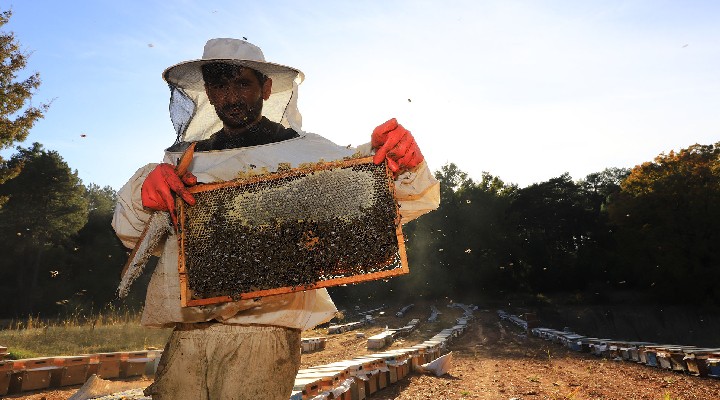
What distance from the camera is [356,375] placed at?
9219mm

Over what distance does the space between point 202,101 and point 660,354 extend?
1360cm

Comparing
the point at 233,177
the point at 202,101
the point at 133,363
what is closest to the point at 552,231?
the point at 133,363

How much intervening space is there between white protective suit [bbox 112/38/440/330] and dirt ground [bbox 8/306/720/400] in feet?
22.9

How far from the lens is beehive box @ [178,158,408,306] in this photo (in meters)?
2.73

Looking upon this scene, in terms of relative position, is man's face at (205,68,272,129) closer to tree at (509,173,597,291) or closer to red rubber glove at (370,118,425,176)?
red rubber glove at (370,118,425,176)

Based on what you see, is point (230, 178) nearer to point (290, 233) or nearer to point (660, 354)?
point (290, 233)

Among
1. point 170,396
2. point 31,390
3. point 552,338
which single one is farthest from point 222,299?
→ point 552,338

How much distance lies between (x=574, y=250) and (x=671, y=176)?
24847 millimetres

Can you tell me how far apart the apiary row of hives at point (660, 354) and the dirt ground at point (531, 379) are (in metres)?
0.29

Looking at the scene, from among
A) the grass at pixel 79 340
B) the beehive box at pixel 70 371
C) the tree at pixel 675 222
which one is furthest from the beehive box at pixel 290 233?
the tree at pixel 675 222

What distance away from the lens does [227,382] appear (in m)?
2.67

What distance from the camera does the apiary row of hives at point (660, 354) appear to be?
11.2 metres

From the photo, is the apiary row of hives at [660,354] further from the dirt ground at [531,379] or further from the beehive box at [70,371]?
the beehive box at [70,371]

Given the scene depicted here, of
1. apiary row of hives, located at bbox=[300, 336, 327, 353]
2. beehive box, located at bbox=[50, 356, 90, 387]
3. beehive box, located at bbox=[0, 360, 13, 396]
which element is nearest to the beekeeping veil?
beehive box, located at bbox=[0, 360, 13, 396]
